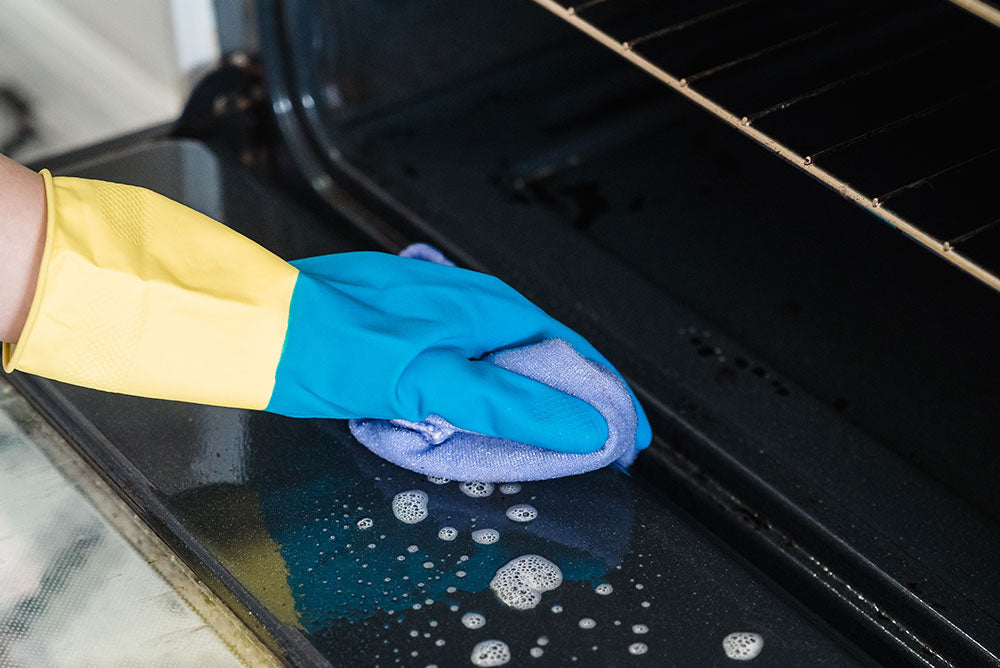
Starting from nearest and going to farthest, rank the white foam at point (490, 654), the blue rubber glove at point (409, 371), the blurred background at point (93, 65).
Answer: the white foam at point (490, 654) < the blue rubber glove at point (409, 371) < the blurred background at point (93, 65)

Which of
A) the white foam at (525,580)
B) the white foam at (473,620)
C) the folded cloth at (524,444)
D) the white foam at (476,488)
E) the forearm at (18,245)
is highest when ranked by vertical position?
the forearm at (18,245)

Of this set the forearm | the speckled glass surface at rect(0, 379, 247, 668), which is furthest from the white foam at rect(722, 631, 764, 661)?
the forearm

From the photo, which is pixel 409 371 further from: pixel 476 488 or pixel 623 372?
pixel 623 372

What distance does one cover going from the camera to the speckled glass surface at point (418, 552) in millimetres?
846

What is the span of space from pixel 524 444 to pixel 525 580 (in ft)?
0.43

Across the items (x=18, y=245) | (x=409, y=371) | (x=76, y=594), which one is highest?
(x=18, y=245)

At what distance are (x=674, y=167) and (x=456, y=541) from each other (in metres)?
0.76

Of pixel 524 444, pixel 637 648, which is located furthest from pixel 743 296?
pixel 637 648

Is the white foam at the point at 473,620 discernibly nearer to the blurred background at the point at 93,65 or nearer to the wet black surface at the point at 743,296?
the wet black surface at the point at 743,296

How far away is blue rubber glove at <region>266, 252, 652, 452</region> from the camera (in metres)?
0.93

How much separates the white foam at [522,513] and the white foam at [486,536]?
23 millimetres

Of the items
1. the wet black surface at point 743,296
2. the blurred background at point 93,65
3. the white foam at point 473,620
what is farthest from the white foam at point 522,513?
the blurred background at point 93,65

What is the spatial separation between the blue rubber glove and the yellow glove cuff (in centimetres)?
2

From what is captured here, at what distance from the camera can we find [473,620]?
2.82 feet
